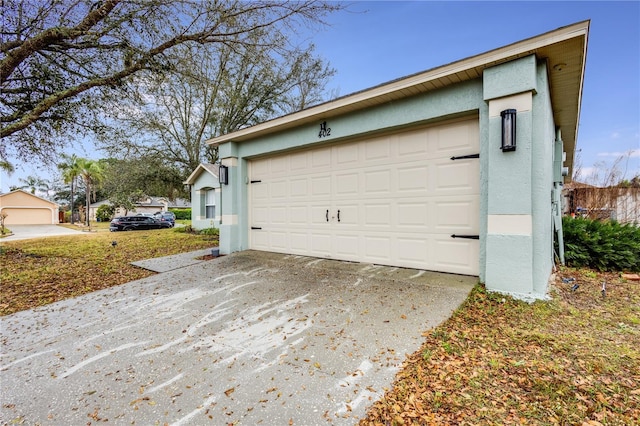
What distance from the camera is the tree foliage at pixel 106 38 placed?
509 centimetres

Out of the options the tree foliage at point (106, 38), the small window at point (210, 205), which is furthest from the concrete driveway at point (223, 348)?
the small window at point (210, 205)

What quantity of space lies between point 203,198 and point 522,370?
14.5m

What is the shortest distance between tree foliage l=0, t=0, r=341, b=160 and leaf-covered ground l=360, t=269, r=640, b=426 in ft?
19.2

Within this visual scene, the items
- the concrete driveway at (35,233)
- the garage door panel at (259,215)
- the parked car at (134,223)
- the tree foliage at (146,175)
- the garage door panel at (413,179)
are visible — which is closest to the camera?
the garage door panel at (413,179)

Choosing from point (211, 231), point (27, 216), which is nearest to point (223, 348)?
point (211, 231)

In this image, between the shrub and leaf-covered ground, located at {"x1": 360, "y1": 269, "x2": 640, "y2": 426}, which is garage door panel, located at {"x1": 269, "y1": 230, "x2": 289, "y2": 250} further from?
the shrub

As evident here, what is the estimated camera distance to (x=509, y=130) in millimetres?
3514

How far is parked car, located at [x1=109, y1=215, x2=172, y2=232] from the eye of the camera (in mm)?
17316

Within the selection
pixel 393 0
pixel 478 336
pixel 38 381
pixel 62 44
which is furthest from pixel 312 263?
pixel 62 44

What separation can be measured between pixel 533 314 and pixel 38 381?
4.73m

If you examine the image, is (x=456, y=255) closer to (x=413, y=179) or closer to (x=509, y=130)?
(x=413, y=179)

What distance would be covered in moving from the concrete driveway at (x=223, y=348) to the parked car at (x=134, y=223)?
49.8ft

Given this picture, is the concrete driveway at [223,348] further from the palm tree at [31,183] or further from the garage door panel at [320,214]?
the palm tree at [31,183]

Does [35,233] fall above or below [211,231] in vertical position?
below
